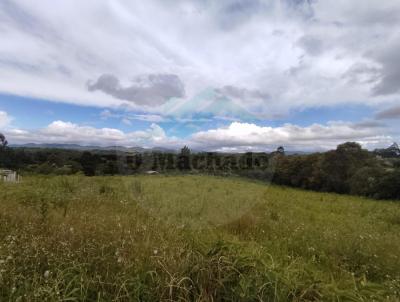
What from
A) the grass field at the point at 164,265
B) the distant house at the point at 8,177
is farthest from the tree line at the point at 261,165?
the grass field at the point at 164,265

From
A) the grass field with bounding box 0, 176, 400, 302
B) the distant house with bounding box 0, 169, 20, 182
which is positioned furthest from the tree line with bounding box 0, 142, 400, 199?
the grass field with bounding box 0, 176, 400, 302

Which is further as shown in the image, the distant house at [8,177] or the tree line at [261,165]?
the distant house at [8,177]

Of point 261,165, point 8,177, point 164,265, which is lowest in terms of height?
point 8,177

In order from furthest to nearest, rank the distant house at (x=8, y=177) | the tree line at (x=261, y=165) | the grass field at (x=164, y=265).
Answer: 1. the distant house at (x=8, y=177)
2. the tree line at (x=261, y=165)
3. the grass field at (x=164, y=265)

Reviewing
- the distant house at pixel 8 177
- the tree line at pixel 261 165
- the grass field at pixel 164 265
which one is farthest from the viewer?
the distant house at pixel 8 177

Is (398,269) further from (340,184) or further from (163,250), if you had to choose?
(340,184)

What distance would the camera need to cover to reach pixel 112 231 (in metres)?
4.60

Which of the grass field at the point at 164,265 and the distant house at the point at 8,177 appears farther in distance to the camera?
the distant house at the point at 8,177

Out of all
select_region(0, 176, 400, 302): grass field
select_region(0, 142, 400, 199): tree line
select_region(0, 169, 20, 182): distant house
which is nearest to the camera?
select_region(0, 176, 400, 302): grass field

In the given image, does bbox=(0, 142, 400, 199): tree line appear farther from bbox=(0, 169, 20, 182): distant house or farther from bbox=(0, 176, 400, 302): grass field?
bbox=(0, 176, 400, 302): grass field

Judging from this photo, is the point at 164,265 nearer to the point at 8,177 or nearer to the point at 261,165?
the point at 261,165

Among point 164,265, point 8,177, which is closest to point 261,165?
point 164,265

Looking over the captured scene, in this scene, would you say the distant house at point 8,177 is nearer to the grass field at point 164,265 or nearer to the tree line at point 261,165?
the tree line at point 261,165

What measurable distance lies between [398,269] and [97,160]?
2200 cm
